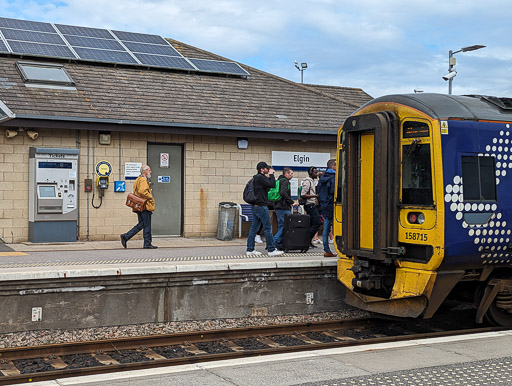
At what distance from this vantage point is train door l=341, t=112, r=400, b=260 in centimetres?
895

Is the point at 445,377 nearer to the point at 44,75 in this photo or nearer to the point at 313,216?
the point at 313,216

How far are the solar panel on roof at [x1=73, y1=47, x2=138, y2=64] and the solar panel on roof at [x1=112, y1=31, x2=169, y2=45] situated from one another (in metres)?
1.66

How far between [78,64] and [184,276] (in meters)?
9.37

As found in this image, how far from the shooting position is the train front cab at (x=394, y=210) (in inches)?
339

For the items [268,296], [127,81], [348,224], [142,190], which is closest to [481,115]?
[348,224]

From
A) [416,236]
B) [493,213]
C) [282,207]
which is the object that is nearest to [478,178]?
[493,213]

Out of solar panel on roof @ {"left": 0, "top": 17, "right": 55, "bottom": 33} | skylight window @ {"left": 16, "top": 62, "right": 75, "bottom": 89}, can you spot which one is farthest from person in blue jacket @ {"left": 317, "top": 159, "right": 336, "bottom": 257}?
solar panel on roof @ {"left": 0, "top": 17, "right": 55, "bottom": 33}

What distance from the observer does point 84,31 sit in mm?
19812

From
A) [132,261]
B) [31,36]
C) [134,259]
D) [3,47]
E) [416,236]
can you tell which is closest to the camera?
[416,236]

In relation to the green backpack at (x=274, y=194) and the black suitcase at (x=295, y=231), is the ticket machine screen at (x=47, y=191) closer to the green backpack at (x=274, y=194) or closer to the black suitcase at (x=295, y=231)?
the green backpack at (x=274, y=194)

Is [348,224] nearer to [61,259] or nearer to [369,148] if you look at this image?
[369,148]

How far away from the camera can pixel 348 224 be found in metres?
9.58

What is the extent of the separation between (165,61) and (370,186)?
10.7 metres

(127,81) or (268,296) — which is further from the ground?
(127,81)
